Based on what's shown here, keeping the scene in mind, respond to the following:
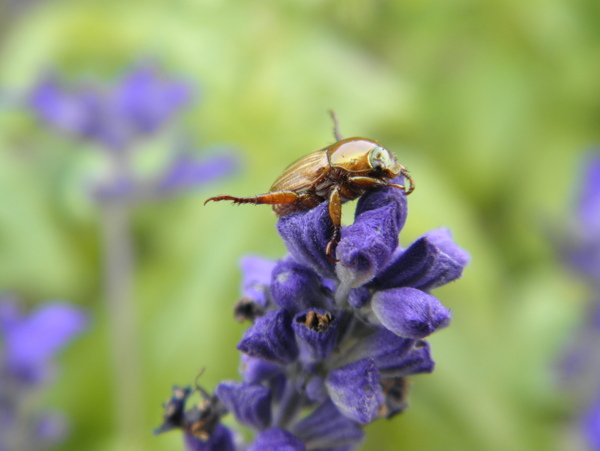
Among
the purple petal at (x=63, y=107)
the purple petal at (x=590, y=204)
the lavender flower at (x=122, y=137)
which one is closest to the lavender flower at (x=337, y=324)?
the lavender flower at (x=122, y=137)

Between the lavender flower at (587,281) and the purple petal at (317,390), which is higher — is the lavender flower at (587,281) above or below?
above

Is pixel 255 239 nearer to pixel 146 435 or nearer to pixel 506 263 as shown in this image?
pixel 146 435

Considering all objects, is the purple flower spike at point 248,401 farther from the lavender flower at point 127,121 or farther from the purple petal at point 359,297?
the lavender flower at point 127,121

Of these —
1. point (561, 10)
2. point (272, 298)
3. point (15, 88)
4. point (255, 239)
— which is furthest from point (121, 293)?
point (561, 10)

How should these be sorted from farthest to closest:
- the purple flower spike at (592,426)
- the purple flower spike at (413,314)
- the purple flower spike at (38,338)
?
the purple flower spike at (592,426)
the purple flower spike at (38,338)
the purple flower spike at (413,314)

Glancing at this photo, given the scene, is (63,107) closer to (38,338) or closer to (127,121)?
(127,121)

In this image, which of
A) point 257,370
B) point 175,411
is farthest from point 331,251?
point 175,411
